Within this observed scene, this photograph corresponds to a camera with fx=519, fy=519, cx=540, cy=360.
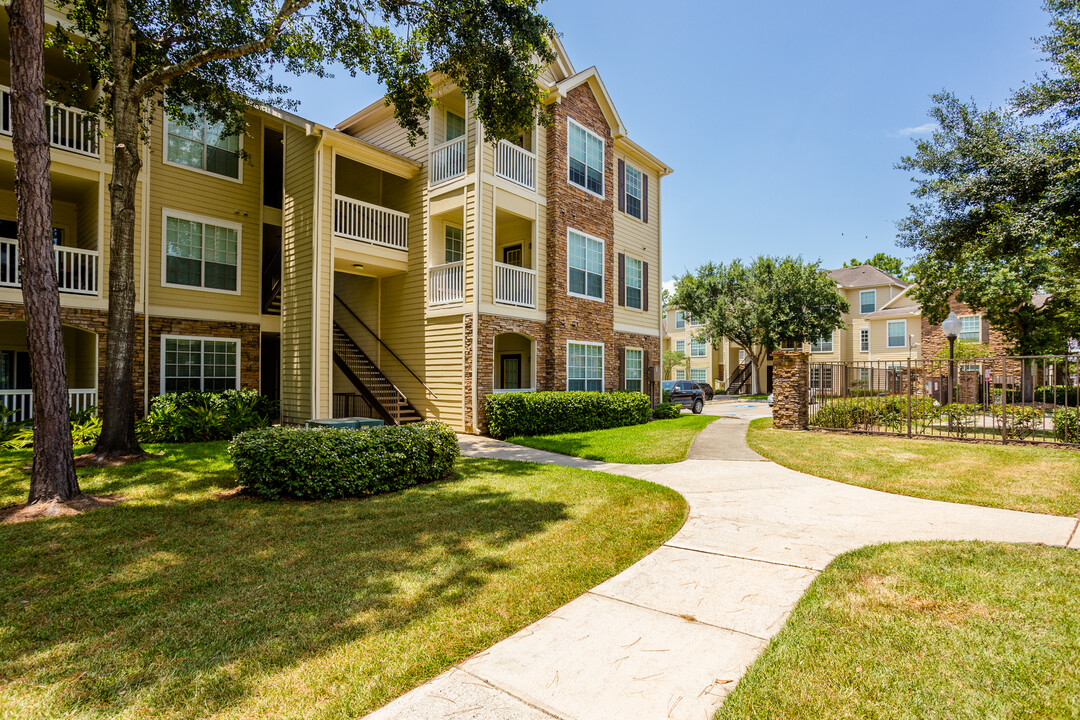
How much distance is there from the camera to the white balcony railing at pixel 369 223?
13.8 meters

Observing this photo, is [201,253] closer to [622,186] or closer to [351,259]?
[351,259]

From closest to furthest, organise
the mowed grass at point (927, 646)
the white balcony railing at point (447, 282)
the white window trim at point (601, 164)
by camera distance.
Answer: the mowed grass at point (927, 646)
the white balcony railing at point (447, 282)
the white window trim at point (601, 164)

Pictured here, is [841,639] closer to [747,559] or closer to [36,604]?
[747,559]

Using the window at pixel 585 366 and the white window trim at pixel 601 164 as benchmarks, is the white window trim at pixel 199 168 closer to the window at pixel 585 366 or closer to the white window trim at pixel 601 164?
the white window trim at pixel 601 164

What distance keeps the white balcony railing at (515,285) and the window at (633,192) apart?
6207mm

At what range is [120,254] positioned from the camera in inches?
335

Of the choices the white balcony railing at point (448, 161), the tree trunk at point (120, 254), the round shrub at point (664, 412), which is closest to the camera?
the tree trunk at point (120, 254)

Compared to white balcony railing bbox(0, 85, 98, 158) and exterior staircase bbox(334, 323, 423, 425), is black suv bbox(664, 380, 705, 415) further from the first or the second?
white balcony railing bbox(0, 85, 98, 158)

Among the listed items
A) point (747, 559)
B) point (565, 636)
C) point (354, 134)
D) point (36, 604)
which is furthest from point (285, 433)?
point (354, 134)

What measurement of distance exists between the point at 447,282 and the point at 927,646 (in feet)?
41.9

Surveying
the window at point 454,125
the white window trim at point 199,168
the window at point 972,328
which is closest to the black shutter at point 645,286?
the window at point 454,125

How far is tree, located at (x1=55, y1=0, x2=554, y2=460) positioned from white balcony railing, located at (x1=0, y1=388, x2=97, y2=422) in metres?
3.97

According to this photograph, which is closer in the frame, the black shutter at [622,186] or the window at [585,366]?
the window at [585,366]

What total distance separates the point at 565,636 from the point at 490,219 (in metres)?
12.1
